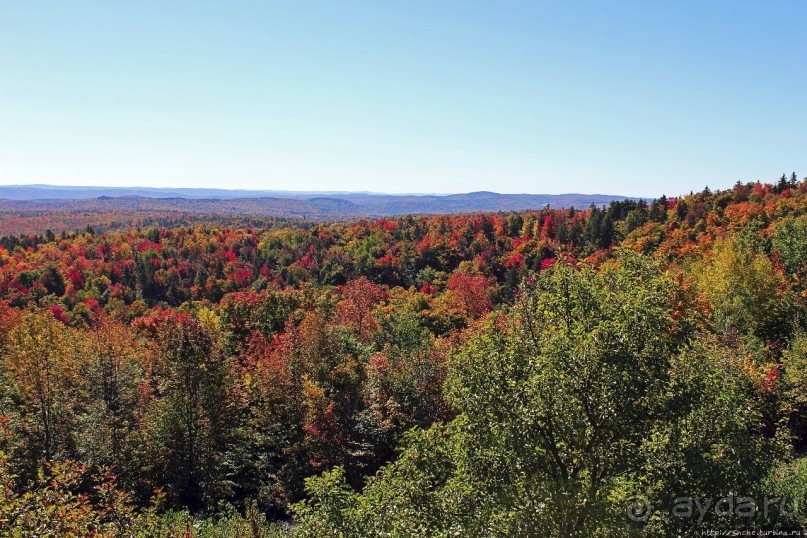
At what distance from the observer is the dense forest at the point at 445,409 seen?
14250mm

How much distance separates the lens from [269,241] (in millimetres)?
142375

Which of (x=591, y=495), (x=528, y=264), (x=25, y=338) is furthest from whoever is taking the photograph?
(x=528, y=264)

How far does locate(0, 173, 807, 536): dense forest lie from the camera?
46.8 ft

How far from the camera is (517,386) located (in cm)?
1463

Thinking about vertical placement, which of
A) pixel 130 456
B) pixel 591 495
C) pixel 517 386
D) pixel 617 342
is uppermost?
pixel 617 342

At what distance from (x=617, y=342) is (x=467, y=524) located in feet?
21.2

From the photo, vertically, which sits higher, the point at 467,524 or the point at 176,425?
the point at 467,524

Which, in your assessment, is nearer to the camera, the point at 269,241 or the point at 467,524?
the point at 467,524

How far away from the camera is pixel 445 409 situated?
3703 cm

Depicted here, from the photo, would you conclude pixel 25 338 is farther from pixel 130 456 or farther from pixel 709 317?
pixel 709 317

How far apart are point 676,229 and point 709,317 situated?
5472 cm

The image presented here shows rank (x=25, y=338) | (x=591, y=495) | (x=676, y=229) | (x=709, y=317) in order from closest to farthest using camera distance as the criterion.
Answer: (x=591, y=495) → (x=25, y=338) → (x=709, y=317) → (x=676, y=229)

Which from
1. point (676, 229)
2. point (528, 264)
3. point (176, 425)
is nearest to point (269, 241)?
point (528, 264)

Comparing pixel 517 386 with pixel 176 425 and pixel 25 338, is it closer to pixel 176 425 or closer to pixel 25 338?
pixel 176 425
